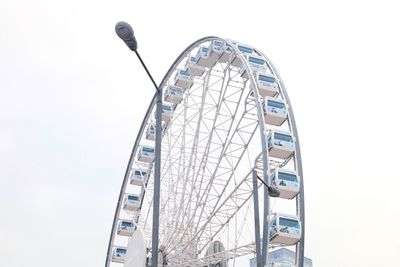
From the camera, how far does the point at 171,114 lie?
3497cm

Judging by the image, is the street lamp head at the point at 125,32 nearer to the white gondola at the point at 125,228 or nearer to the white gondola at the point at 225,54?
the white gondola at the point at 225,54

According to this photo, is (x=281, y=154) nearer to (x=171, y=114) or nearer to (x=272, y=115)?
(x=272, y=115)

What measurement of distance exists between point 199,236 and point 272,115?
259 inches

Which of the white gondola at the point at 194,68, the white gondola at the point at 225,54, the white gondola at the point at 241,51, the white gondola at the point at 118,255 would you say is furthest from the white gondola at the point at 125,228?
the white gondola at the point at 241,51

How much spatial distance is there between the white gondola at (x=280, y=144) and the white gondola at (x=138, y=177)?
11.9 metres

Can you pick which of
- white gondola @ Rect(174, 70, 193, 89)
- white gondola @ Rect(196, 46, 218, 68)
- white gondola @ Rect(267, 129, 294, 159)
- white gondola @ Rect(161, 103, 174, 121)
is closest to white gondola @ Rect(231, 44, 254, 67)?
white gondola @ Rect(196, 46, 218, 68)

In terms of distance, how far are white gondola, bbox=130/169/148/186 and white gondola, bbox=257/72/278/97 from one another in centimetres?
1097

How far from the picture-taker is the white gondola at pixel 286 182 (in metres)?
25.0

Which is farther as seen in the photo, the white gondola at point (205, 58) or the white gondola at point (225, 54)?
the white gondola at point (205, 58)

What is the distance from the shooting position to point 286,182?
997 inches

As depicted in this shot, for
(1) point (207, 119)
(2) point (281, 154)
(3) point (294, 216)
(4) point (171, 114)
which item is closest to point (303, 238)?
(3) point (294, 216)

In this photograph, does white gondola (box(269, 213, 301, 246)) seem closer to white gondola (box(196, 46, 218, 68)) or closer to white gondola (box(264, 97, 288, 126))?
white gondola (box(264, 97, 288, 126))

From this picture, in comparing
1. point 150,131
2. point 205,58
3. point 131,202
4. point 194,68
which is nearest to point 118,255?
point 131,202

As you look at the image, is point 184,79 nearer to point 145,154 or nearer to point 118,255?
point 145,154
